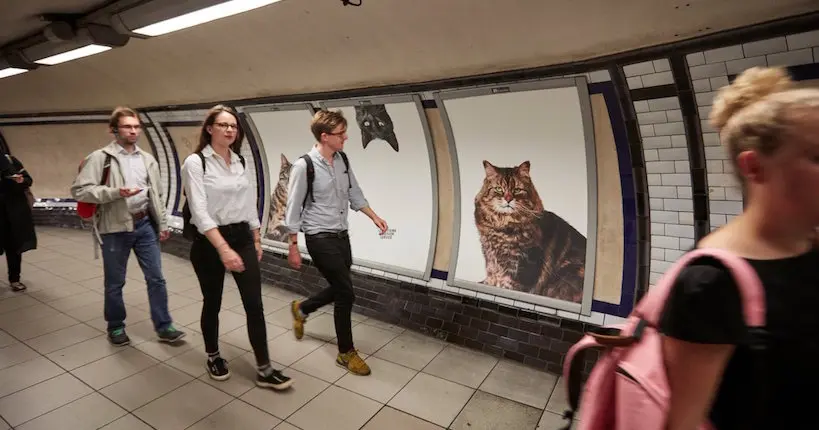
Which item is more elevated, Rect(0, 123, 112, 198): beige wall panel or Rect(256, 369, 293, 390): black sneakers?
Rect(0, 123, 112, 198): beige wall panel

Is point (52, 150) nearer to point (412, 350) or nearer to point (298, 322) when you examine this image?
point (298, 322)

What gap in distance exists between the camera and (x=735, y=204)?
7.93 feet

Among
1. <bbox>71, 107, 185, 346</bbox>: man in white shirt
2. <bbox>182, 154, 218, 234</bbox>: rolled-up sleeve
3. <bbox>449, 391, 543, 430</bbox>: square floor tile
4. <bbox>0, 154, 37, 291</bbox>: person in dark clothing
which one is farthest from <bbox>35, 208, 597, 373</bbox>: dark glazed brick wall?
<bbox>0, 154, 37, 291</bbox>: person in dark clothing

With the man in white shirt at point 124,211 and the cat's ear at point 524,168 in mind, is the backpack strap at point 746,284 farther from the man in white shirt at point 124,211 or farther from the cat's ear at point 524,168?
the man in white shirt at point 124,211

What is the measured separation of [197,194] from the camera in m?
2.54

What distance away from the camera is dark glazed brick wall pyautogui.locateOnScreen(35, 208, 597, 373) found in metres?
3.19

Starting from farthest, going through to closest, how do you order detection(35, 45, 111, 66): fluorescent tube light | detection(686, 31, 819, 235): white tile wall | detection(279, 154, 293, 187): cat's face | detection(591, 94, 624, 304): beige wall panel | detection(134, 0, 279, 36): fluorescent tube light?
detection(279, 154, 293, 187): cat's face, detection(35, 45, 111, 66): fluorescent tube light, detection(591, 94, 624, 304): beige wall panel, detection(134, 0, 279, 36): fluorescent tube light, detection(686, 31, 819, 235): white tile wall

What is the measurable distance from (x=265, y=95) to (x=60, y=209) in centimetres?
659

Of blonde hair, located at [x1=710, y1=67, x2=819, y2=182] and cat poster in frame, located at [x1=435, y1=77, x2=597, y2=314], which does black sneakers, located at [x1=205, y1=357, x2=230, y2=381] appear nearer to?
cat poster in frame, located at [x1=435, y1=77, x2=597, y2=314]

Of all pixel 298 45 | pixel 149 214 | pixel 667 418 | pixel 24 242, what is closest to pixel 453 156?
pixel 298 45

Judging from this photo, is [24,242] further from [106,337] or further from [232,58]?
[232,58]

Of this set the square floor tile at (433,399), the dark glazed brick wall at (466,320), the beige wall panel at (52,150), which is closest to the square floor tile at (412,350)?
the dark glazed brick wall at (466,320)

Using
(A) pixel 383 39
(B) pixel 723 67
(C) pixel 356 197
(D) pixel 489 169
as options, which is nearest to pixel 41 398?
(C) pixel 356 197

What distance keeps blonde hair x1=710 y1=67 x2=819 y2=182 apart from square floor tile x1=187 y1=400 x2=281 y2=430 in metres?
2.63
